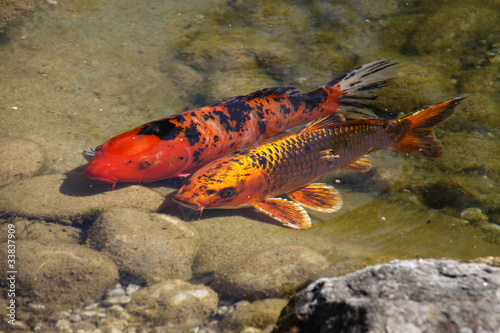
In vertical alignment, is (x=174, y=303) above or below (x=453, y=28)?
below

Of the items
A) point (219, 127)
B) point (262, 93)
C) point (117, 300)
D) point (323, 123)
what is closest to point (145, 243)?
point (117, 300)

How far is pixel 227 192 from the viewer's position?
3.64 m

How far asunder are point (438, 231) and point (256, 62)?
357cm

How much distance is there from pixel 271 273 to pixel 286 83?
3.18 metres

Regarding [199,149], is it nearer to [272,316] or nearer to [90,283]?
[90,283]

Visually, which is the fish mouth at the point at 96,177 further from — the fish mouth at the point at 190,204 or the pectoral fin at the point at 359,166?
the pectoral fin at the point at 359,166

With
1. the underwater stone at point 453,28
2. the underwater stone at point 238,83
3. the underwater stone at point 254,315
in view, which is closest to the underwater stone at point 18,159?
the underwater stone at point 238,83

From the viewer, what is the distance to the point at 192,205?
3510 mm

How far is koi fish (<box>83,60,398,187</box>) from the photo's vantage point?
3.61m

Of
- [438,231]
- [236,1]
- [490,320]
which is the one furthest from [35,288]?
[236,1]

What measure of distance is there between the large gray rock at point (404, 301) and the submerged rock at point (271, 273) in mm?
645

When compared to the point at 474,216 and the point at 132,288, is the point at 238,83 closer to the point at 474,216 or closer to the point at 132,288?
the point at 132,288

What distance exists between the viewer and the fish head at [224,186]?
3.53 m

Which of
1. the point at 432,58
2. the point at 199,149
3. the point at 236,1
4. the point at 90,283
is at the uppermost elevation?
the point at 236,1
